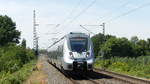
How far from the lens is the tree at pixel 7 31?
102363mm

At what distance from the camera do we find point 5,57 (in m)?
58.6

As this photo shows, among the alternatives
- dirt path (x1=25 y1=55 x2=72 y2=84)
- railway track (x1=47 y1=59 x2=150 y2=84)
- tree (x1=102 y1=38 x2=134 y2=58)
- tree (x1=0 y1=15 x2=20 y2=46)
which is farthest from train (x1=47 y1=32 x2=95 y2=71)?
tree (x1=102 y1=38 x2=134 y2=58)

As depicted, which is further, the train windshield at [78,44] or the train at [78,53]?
the train windshield at [78,44]

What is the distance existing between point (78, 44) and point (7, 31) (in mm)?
81501

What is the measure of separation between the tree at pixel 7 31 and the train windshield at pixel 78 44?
7720 cm

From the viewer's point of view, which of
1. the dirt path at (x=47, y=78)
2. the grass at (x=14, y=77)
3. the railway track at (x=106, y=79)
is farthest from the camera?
the dirt path at (x=47, y=78)

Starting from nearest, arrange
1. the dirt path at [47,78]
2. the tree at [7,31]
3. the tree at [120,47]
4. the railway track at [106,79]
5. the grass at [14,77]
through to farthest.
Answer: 1. the railway track at [106,79]
2. the grass at [14,77]
3. the dirt path at [47,78]
4. the tree at [7,31]
5. the tree at [120,47]

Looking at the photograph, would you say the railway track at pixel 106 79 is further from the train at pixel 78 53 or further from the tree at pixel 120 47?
the tree at pixel 120 47

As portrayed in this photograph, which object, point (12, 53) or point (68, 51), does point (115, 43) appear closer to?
point (12, 53)

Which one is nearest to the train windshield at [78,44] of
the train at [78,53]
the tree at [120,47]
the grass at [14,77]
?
the train at [78,53]

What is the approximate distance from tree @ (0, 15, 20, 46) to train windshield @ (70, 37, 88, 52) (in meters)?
77.2

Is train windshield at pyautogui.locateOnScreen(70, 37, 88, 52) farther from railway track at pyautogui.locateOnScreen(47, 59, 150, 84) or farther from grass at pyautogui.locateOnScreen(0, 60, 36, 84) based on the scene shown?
grass at pyautogui.locateOnScreen(0, 60, 36, 84)

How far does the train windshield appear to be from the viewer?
25906mm

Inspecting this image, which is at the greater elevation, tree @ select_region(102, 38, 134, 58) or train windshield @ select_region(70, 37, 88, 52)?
tree @ select_region(102, 38, 134, 58)
